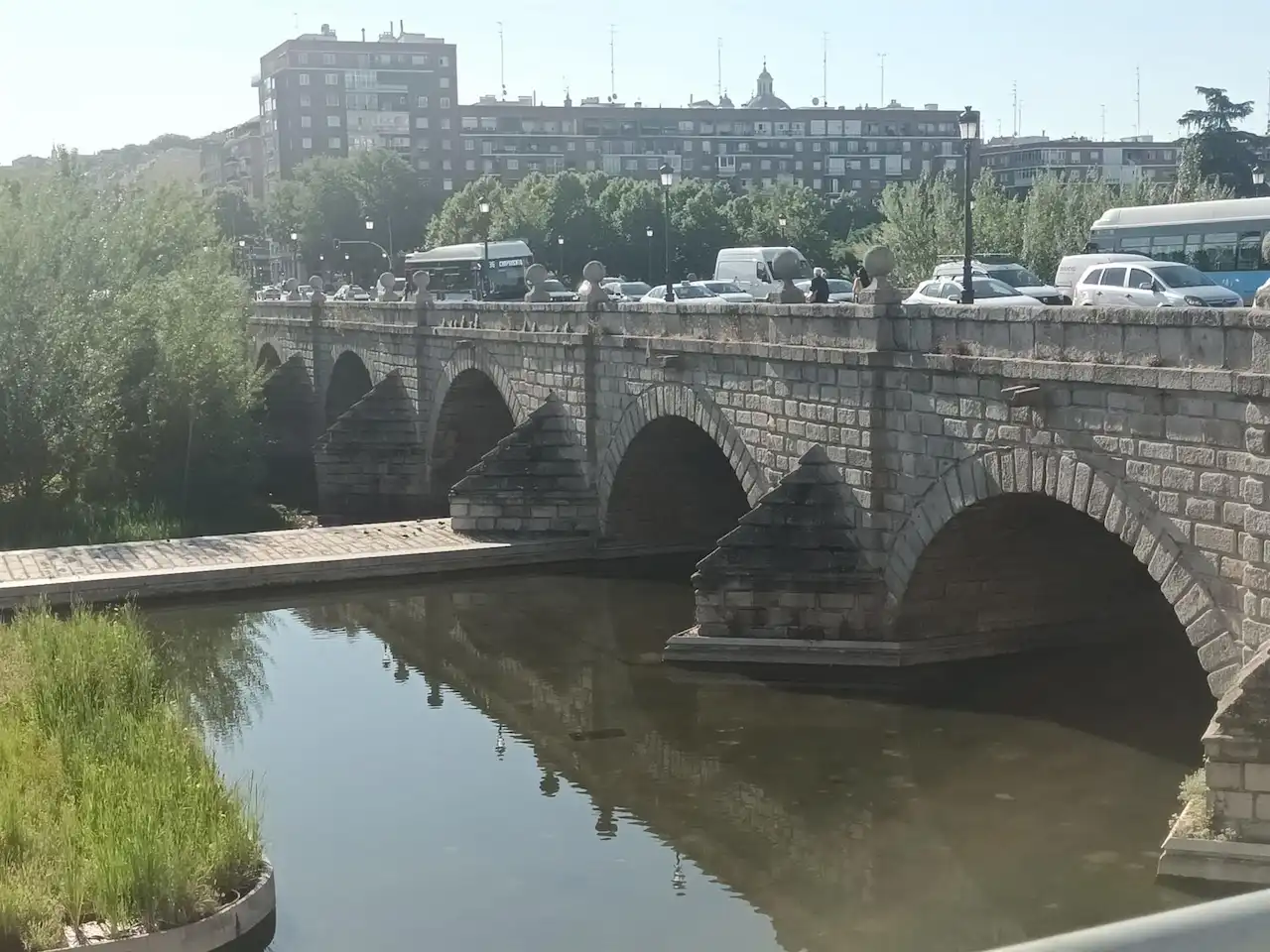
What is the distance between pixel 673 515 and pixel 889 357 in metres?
10.2

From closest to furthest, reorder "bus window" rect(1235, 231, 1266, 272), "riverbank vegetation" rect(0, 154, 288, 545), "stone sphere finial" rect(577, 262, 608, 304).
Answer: "stone sphere finial" rect(577, 262, 608, 304) → "riverbank vegetation" rect(0, 154, 288, 545) → "bus window" rect(1235, 231, 1266, 272)

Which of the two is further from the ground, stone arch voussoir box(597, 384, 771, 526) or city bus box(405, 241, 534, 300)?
city bus box(405, 241, 534, 300)

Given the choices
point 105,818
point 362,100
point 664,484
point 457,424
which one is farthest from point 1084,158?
point 105,818

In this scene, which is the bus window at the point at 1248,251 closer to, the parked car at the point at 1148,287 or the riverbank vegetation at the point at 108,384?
the parked car at the point at 1148,287

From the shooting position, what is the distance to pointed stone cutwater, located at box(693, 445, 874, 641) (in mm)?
18031

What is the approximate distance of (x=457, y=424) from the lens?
34.8 metres

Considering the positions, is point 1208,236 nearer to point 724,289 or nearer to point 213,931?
point 724,289

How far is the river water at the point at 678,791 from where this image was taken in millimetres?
11398

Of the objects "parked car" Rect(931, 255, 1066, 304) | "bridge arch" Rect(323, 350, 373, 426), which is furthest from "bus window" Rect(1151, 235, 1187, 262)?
"bridge arch" Rect(323, 350, 373, 426)

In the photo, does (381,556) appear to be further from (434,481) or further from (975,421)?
(975,421)

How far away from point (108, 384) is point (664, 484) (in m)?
12.3

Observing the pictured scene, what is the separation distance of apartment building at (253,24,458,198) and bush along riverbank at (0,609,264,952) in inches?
4195

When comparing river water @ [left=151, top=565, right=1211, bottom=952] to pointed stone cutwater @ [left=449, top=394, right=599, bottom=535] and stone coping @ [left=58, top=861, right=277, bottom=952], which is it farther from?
pointed stone cutwater @ [left=449, top=394, right=599, bottom=535]

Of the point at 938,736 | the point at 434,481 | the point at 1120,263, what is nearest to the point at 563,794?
the point at 938,736
